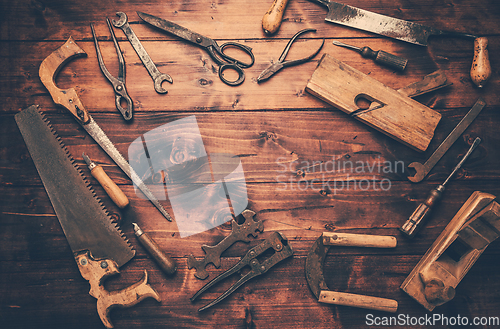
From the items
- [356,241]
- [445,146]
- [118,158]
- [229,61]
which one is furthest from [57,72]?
[445,146]

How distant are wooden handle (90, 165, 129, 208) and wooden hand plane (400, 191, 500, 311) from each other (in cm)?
167

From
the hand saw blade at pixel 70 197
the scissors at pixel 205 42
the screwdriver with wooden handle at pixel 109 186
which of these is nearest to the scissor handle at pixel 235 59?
the scissors at pixel 205 42

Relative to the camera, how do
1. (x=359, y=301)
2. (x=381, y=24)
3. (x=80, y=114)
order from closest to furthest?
(x=359, y=301) < (x=80, y=114) < (x=381, y=24)

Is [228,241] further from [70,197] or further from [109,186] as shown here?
[70,197]

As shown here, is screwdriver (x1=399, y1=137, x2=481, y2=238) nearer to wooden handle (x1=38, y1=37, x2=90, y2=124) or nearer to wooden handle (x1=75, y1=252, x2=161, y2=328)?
wooden handle (x1=75, y1=252, x2=161, y2=328)

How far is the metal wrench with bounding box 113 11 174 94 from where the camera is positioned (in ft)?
5.68

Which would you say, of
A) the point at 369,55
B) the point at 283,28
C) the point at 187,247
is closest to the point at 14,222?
the point at 187,247

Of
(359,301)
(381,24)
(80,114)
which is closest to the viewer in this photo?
(359,301)

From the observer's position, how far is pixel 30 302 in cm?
162

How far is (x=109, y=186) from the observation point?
159 cm

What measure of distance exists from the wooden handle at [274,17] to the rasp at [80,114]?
3.89 feet

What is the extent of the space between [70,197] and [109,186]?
0.27 m

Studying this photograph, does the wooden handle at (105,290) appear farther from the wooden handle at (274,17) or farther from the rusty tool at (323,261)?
the wooden handle at (274,17)

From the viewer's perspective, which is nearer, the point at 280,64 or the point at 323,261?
the point at 323,261
